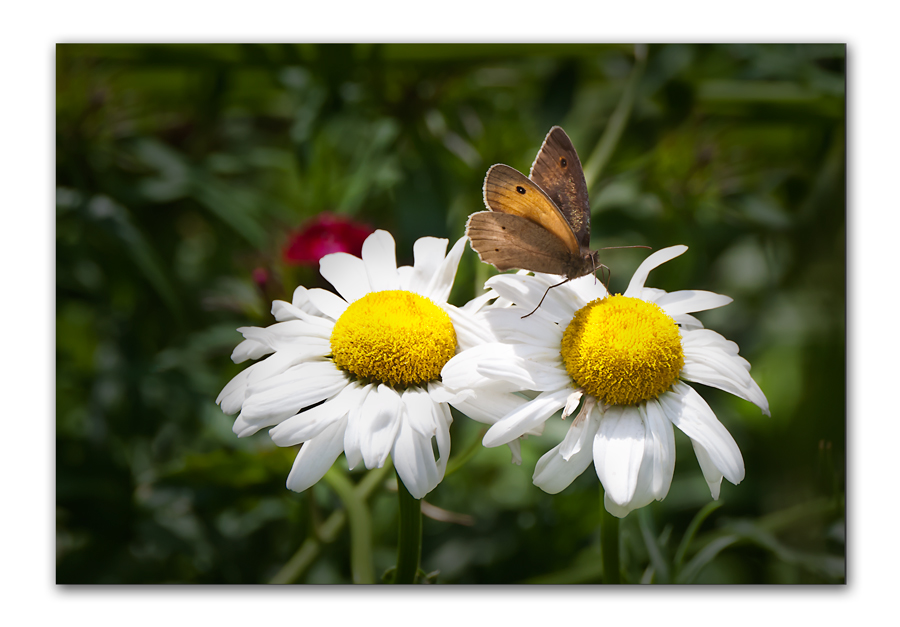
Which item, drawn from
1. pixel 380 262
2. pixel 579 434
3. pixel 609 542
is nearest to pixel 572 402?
pixel 579 434

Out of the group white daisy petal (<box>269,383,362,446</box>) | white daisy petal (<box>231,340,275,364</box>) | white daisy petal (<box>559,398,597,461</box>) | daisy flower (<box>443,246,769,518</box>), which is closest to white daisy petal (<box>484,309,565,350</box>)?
daisy flower (<box>443,246,769,518</box>)

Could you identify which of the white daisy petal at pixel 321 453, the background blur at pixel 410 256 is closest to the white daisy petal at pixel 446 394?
the white daisy petal at pixel 321 453

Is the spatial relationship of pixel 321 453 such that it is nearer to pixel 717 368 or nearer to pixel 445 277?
pixel 445 277

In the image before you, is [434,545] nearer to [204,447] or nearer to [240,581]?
[240,581]

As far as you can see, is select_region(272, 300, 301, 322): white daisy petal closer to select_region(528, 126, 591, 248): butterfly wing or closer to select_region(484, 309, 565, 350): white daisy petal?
select_region(484, 309, 565, 350): white daisy petal

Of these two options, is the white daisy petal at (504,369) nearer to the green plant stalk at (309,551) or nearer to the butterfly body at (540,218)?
the butterfly body at (540,218)

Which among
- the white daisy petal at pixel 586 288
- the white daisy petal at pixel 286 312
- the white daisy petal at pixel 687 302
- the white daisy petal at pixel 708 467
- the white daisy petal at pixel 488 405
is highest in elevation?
the white daisy petal at pixel 586 288

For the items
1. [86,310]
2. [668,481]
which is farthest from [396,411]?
[86,310]
